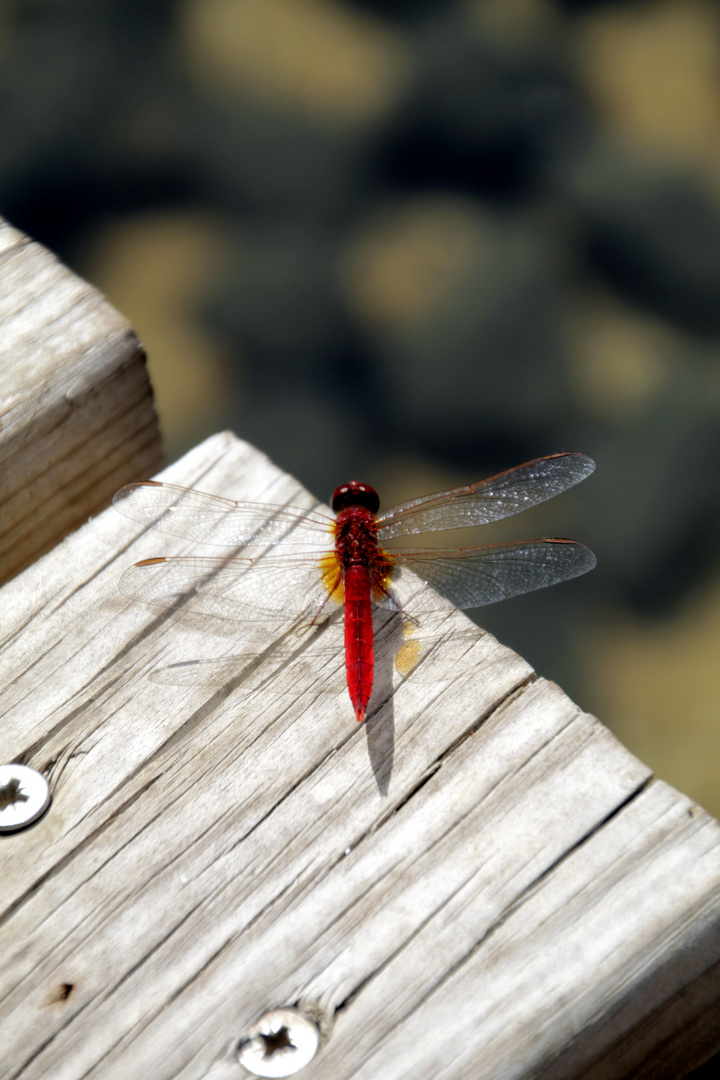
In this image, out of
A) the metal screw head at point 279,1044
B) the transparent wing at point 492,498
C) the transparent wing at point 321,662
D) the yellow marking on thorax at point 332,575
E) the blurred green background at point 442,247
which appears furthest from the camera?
the blurred green background at point 442,247

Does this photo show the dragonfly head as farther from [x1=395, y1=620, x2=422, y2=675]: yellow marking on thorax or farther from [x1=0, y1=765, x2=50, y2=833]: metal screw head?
[x1=0, y1=765, x2=50, y2=833]: metal screw head

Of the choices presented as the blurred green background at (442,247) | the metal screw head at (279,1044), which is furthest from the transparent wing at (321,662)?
the blurred green background at (442,247)

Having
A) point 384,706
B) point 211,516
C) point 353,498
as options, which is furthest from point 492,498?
point 384,706

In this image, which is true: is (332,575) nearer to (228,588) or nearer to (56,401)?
(228,588)

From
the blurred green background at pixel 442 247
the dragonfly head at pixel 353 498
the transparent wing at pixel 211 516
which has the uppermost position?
the blurred green background at pixel 442 247

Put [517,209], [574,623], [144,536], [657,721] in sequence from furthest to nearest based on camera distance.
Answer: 1. [517,209]
2. [574,623]
3. [657,721]
4. [144,536]

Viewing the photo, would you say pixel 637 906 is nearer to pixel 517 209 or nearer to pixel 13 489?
Result: pixel 13 489

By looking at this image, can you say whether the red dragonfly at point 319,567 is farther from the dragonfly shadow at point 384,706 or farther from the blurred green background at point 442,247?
the blurred green background at point 442,247

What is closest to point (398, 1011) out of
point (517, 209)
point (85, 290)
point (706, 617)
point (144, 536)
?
point (144, 536)
